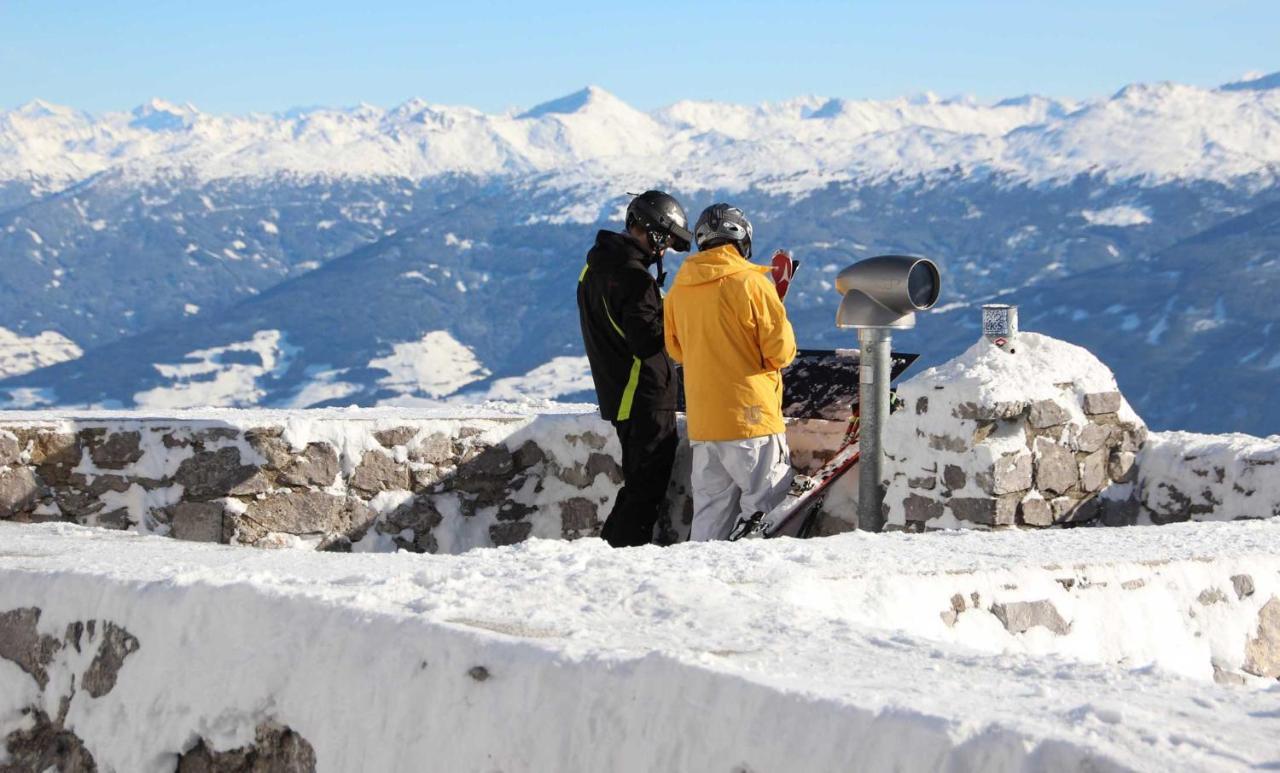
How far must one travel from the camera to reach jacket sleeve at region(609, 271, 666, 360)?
7.11 metres

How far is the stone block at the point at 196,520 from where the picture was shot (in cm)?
693

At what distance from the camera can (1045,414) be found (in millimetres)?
6477

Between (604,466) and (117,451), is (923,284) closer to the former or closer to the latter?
(604,466)

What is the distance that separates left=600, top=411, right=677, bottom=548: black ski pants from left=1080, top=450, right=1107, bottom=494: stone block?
1838 mm

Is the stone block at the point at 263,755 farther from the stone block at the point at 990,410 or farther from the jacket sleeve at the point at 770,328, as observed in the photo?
the stone block at the point at 990,410

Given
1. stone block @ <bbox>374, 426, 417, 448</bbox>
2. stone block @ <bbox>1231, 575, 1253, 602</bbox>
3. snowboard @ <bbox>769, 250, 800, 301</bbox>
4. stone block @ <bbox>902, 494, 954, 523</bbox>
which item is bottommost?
stone block @ <bbox>1231, 575, 1253, 602</bbox>

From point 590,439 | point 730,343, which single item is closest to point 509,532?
point 590,439

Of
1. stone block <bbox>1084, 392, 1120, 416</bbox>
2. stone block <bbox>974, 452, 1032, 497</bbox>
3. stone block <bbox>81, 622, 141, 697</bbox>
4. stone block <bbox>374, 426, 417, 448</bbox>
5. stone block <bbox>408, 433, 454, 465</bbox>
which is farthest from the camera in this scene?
stone block <bbox>408, 433, 454, 465</bbox>

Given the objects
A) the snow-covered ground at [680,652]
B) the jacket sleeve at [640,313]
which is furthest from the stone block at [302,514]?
the snow-covered ground at [680,652]

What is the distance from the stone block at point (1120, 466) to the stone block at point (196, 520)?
153 inches

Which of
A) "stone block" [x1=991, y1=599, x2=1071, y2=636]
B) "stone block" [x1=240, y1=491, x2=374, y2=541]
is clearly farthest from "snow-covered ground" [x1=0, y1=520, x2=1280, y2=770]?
"stone block" [x1=240, y1=491, x2=374, y2=541]

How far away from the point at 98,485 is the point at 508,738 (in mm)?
4588

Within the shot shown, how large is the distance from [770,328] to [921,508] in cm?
97

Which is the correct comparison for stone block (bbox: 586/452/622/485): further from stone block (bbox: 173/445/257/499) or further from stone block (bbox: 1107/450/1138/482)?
stone block (bbox: 1107/450/1138/482)
